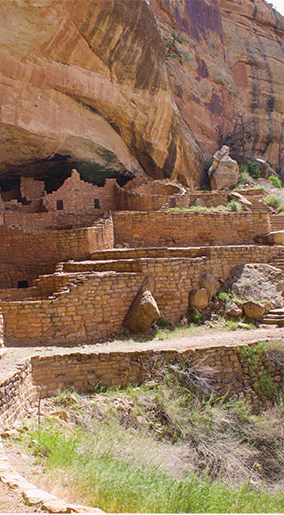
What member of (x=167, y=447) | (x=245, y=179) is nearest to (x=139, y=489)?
(x=167, y=447)

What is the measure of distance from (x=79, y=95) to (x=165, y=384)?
32.4 ft

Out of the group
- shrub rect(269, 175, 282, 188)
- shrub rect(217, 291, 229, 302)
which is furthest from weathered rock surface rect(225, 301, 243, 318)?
shrub rect(269, 175, 282, 188)

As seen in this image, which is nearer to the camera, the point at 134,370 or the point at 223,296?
the point at 134,370

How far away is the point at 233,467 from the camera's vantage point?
261 inches

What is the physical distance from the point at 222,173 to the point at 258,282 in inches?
452

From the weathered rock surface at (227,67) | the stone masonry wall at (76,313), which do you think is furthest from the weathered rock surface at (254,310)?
the weathered rock surface at (227,67)

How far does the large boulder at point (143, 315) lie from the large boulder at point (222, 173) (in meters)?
12.8

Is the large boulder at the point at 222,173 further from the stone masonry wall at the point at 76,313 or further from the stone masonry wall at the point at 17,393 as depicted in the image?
the stone masonry wall at the point at 17,393

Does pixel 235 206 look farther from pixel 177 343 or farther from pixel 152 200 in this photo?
pixel 177 343

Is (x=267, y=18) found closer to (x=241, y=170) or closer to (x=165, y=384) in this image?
(x=241, y=170)

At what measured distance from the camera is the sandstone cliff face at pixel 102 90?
12422 millimetres

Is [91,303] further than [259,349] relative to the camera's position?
Yes

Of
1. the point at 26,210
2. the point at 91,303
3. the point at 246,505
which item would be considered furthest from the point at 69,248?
the point at 246,505

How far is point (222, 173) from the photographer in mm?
21734
